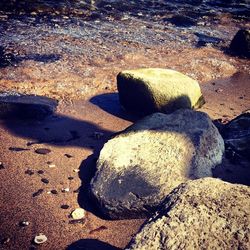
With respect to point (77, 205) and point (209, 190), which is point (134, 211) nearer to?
point (77, 205)

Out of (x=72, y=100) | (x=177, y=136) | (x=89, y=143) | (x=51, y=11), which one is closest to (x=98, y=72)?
(x=72, y=100)

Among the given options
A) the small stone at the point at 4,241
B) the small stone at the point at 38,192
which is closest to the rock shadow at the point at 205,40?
the small stone at the point at 38,192

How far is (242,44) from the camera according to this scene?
25.5 feet

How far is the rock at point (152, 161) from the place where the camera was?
111 inches

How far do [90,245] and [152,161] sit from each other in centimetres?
99

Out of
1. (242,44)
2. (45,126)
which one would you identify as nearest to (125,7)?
(242,44)

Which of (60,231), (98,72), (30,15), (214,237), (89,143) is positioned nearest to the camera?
(214,237)

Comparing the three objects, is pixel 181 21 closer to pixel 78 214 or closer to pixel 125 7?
pixel 125 7

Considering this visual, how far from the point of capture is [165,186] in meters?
2.89

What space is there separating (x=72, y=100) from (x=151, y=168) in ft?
7.29

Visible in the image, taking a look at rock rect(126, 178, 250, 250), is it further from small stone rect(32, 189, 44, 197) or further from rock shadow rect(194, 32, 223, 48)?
rock shadow rect(194, 32, 223, 48)

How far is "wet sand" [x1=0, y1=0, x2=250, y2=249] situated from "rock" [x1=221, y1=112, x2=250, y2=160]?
0.19 m

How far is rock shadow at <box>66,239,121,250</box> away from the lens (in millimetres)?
2566

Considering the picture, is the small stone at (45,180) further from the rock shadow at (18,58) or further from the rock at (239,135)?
the rock shadow at (18,58)
